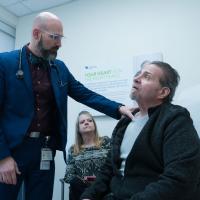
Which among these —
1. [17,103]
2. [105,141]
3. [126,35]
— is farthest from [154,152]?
[126,35]

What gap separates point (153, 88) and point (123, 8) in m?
2.17

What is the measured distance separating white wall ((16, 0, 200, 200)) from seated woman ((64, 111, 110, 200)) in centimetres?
28

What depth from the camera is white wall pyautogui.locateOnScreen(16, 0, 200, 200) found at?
117 inches

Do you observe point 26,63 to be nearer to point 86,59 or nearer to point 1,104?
point 1,104

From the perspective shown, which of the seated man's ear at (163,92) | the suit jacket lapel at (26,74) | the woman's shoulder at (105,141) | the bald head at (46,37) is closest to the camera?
the seated man's ear at (163,92)

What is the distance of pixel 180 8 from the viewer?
10.0 feet

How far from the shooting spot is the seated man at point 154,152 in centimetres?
110

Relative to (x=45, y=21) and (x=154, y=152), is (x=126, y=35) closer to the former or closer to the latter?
(x=45, y=21)

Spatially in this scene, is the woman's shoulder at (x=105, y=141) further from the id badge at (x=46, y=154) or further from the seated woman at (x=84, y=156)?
the id badge at (x=46, y=154)

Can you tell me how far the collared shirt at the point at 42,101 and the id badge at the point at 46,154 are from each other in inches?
3.9

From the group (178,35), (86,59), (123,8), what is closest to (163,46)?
(178,35)

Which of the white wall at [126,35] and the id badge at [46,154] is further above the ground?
the white wall at [126,35]

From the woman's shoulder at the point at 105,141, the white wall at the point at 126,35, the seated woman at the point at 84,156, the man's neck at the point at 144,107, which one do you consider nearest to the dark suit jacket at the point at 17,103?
the man's neck at the point at 144,107

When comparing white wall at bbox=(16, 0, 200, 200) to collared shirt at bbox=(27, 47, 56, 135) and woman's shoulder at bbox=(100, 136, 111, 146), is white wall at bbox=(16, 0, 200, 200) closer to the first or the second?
woman's shoulder at bbox=(100, 136, 111, 146)
